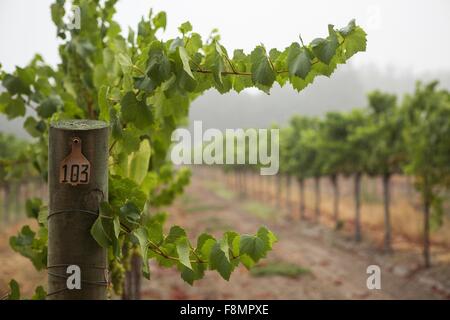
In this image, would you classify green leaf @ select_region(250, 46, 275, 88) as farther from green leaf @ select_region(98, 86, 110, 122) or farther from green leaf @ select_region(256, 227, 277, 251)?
green leaf @ select_region(98, 86, 110, 122)

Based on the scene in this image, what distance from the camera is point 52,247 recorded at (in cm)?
153

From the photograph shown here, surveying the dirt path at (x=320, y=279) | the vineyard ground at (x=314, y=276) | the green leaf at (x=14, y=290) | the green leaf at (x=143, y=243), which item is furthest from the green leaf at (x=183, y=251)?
the dirt path at (x=320, y=279)

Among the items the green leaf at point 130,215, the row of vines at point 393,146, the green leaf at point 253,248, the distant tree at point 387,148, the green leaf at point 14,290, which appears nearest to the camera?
the green leaf at point 253,248

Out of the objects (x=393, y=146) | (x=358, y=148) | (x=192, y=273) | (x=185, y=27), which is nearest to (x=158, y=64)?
(x=185, y=27)

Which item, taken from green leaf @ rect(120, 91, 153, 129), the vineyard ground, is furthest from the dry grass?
green leaf @ rect(120, 91, 153, 129)

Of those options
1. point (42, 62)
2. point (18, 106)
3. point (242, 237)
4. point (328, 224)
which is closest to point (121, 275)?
point (18, 106)

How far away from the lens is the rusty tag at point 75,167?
1.50m

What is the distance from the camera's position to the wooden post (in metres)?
1.51

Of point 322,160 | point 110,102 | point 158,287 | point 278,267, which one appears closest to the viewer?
point 110,102

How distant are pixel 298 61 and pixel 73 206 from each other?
91 centimetres

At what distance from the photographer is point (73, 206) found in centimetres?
152

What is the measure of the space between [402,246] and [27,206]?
15164 millimetres

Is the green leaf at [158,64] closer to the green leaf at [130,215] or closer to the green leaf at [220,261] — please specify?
the green leaf at [130,215]

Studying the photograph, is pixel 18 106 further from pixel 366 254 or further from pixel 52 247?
pixel 366 254
